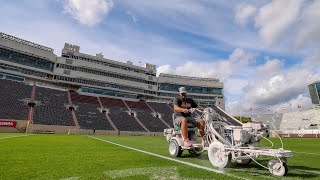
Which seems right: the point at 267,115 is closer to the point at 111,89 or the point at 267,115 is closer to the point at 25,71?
the point at 111,89

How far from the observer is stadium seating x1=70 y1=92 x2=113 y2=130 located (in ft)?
166

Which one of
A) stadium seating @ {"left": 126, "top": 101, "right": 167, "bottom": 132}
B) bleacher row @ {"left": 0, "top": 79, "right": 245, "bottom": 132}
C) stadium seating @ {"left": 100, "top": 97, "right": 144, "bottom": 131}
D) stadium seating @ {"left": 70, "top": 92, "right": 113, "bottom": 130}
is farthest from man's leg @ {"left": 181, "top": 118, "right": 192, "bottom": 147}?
stadium seating @ {"left": 126, "top": 101, "right": 167, "bottom": 132}

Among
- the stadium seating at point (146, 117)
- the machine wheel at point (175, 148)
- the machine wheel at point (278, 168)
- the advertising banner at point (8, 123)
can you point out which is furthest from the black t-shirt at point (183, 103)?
the stadium seating at point (146, 117)

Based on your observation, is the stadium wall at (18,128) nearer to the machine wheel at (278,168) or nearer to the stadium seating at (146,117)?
the stadium seating at (146,117)

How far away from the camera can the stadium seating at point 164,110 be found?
66.4m

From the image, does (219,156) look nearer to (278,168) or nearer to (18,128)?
(278,168)

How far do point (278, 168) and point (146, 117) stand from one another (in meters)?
59.2

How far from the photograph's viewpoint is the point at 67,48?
71750 mm

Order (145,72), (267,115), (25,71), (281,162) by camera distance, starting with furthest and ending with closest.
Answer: (267,115), (145,72), (25,71), (281,162)

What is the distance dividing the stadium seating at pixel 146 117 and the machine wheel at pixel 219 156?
5142cm

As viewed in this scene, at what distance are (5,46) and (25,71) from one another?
725 centimetres

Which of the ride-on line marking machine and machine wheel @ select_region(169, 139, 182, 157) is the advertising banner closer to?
machine wheel @ select_region(169, 139, 182, 157)

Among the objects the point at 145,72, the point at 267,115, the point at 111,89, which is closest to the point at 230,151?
the point at 111,89

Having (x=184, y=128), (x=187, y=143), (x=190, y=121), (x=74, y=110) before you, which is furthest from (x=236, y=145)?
(x=74, y=110)
